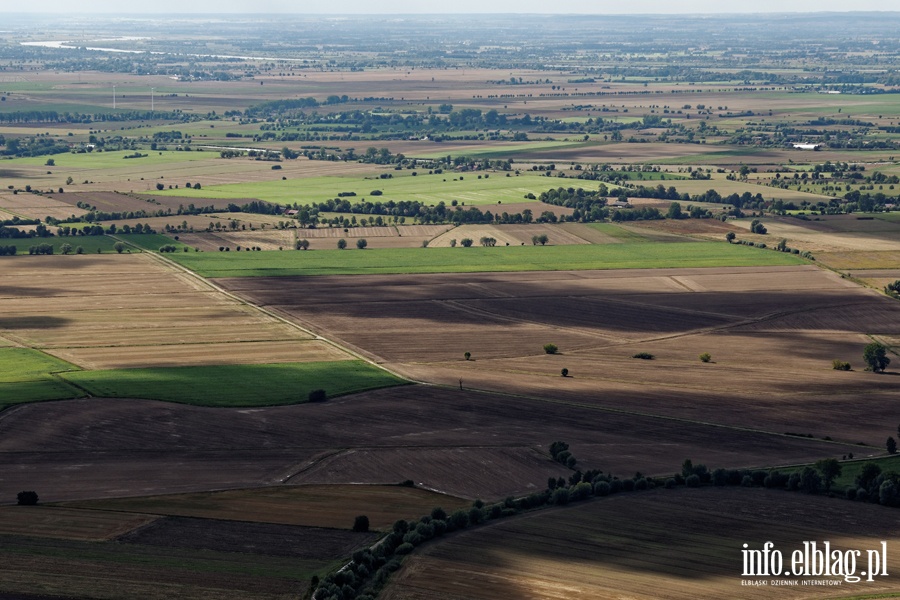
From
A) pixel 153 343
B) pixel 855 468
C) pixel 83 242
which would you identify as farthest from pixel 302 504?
pixel 83 242

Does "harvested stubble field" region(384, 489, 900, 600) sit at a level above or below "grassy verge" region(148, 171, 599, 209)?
below

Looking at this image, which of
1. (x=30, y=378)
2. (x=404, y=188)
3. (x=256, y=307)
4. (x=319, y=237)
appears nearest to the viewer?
(x=30, y=378)

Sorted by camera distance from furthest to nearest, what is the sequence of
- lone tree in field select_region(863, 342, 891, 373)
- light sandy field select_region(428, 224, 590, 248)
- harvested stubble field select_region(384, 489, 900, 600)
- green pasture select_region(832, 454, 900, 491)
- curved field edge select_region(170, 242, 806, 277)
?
light sandy field select_region(428, 224, 590, 248), curved field edge select_region(170, 242, 806, 277), lone tree in field select_region(863, 342, 891, 373), green pasture select_region(832, 454, 900, 491), harvested stubble field select_region(384, 489, 900, 600)

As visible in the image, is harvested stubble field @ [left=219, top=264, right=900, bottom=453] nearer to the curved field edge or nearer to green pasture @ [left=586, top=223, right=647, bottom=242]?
the curved field edge

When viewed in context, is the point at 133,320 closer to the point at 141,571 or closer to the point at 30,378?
the point at 30,378

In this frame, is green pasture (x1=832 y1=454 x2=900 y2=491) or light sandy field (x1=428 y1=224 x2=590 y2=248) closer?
green pasture (x1=832 y1=454 x2=900 y2=491)

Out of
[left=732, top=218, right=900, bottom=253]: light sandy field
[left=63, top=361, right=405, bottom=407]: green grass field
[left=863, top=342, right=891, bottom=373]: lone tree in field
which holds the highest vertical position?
[left=732, top=218, right=900, bottom=253]: light sandy field

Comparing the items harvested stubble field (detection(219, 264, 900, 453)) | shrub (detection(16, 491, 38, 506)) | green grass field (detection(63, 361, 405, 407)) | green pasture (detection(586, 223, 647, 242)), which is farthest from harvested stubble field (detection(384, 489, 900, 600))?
green pasture (detection(586, 223, 647, 242))

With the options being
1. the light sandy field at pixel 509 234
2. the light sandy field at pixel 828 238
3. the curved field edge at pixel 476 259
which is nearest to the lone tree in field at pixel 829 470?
the curved field edge at pixel 476 259
